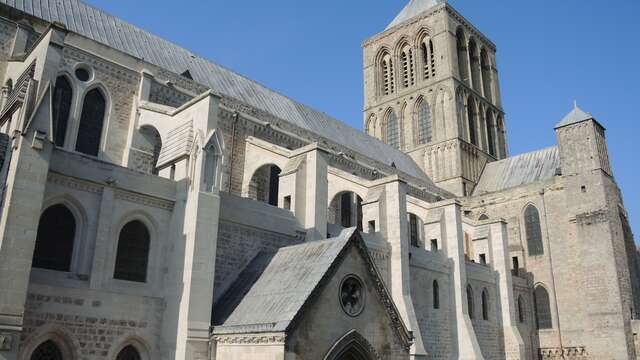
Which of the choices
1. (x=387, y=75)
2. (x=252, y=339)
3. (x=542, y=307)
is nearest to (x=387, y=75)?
(x=387, y=75)

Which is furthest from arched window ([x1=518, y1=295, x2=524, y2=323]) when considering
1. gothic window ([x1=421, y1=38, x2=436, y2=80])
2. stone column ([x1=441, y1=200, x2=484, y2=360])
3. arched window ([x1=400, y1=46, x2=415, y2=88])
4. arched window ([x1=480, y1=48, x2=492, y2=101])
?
arched window ([x1=480, y1=48, x2=492, y2=101])

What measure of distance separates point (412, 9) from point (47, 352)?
141 feet

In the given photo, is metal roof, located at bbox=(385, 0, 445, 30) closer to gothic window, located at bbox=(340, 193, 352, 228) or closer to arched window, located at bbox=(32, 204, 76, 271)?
gothic window, located at bbox=(340, 193, 352, 228)

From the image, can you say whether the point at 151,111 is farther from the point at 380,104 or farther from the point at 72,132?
the point at 380,104

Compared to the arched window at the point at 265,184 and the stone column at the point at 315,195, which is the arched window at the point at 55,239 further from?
the arched window at the point at 265,184

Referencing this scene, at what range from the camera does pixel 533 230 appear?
32.3m

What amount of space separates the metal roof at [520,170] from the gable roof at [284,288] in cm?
2451

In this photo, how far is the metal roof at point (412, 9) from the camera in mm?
45100

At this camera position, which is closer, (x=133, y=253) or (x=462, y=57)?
(x=133, y=253)

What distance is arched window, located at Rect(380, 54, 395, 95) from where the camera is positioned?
148ft

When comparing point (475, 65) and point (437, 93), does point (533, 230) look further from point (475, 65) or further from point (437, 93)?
point (475, 65)

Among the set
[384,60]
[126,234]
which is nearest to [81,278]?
[126,234]

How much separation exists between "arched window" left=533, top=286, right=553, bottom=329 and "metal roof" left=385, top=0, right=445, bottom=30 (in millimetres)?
24722

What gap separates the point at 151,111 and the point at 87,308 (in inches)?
302
